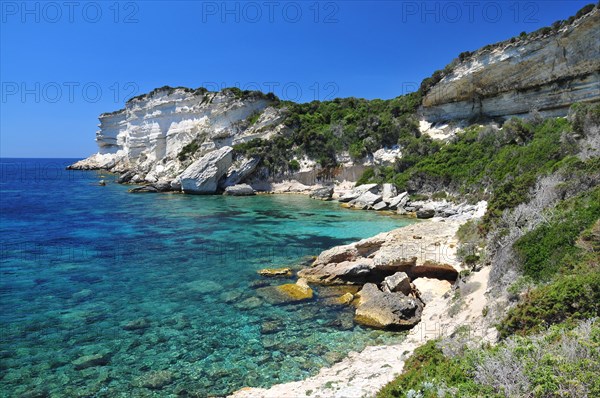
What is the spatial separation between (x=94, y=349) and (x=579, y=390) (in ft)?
33.8

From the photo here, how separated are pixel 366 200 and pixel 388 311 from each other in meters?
23.5

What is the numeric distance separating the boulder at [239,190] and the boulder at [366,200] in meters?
14.8

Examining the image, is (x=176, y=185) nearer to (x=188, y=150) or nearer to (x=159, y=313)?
(x=188, y=150)

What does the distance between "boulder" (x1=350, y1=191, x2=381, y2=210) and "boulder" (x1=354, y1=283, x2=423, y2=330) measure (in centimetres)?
2191

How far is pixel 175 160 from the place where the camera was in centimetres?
5728

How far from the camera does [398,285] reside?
12.6 meters

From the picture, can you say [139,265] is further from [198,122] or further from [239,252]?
[198,122]

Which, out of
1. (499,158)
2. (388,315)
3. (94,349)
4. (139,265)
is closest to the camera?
(94,349)

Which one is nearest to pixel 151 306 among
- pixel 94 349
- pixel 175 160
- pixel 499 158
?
pixel 94 349

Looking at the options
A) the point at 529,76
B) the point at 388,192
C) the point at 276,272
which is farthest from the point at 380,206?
the point at 276,272

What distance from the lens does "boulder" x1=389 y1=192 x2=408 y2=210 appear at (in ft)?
106

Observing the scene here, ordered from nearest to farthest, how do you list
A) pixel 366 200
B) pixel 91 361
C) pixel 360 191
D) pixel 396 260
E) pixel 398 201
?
pixel 91 361 < pixel 396 260 < pixel 398 201 < pixel 366 200 < pixel 360 191

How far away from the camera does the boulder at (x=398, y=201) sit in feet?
106

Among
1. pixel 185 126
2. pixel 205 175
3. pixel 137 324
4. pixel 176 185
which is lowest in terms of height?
pixel 137 324
